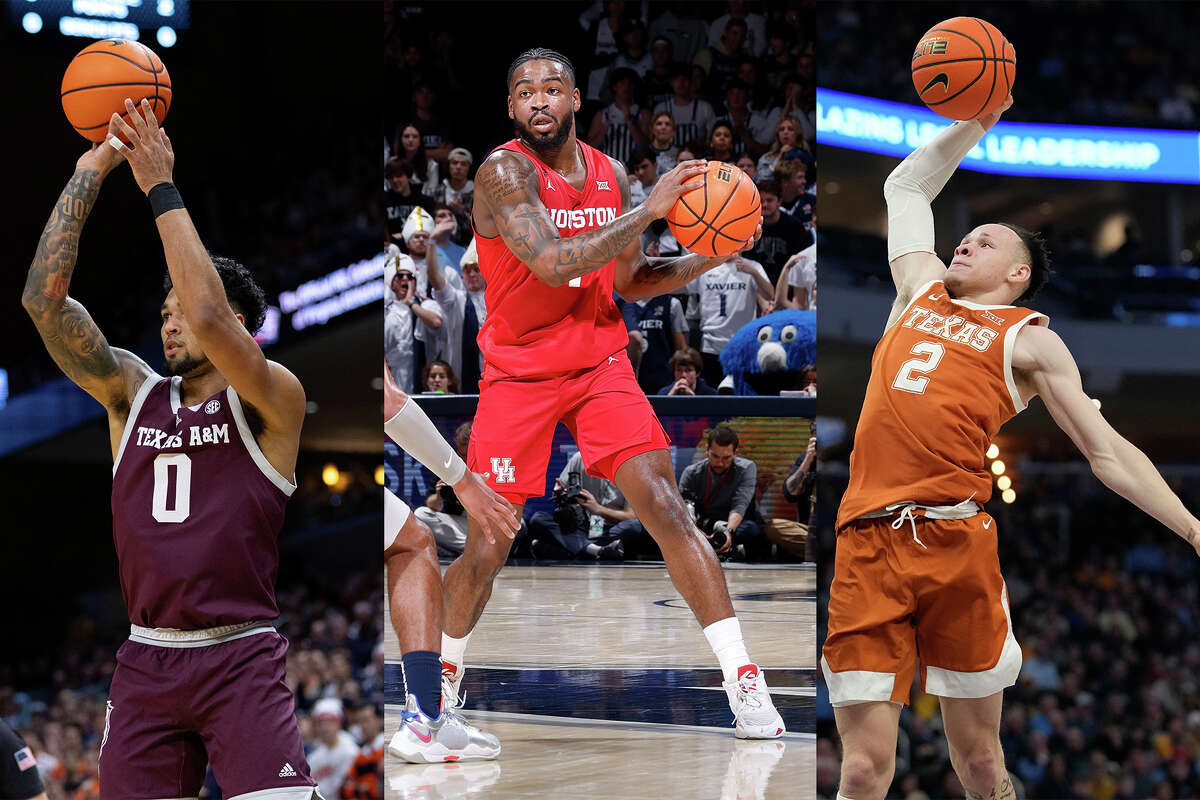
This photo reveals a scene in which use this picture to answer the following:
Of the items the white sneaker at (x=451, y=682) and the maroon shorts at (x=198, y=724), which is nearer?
the maroon shorts at (x=198, y=724)

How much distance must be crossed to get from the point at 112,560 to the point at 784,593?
16534mm

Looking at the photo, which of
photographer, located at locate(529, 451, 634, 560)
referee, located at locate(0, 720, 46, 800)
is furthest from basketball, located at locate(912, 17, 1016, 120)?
referee, located at locate(0, 720, 46, 800)

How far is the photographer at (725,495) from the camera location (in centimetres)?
600

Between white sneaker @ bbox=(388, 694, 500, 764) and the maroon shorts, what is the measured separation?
49.1 inches

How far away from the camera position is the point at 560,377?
453cm

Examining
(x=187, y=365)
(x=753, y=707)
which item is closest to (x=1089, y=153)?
(x=753, y=707)

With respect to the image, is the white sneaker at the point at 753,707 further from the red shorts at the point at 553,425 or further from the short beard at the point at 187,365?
the short beard at the point at 187,365

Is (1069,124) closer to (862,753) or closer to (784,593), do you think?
(784,593)

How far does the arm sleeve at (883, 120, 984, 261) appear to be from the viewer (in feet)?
12.8

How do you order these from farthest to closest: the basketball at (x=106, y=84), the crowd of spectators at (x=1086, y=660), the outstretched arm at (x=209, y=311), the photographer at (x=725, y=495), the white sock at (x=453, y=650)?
the crowd of spectators at (x=1086, y=660) → the photographer at (x=725, y=495) → the white sock at (x=453, y=650) → the basketball at (x=106, y=84) → the outstretched arm at (x=209, y=311)

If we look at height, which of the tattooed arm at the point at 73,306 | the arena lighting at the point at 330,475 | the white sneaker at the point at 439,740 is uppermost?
the tattooed arm at the point at 73,306

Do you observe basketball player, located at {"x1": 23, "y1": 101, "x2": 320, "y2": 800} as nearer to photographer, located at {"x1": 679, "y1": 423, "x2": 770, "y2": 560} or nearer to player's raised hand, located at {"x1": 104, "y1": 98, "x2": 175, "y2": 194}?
player's raised hand, located at {"x1": 104, "y1": 98, "x2": 175, "y2": 194}

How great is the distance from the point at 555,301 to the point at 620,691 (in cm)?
154

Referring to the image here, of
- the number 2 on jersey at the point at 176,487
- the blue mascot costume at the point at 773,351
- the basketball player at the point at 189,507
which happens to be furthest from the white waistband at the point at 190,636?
the blue mascot costume at the point at 773,351
